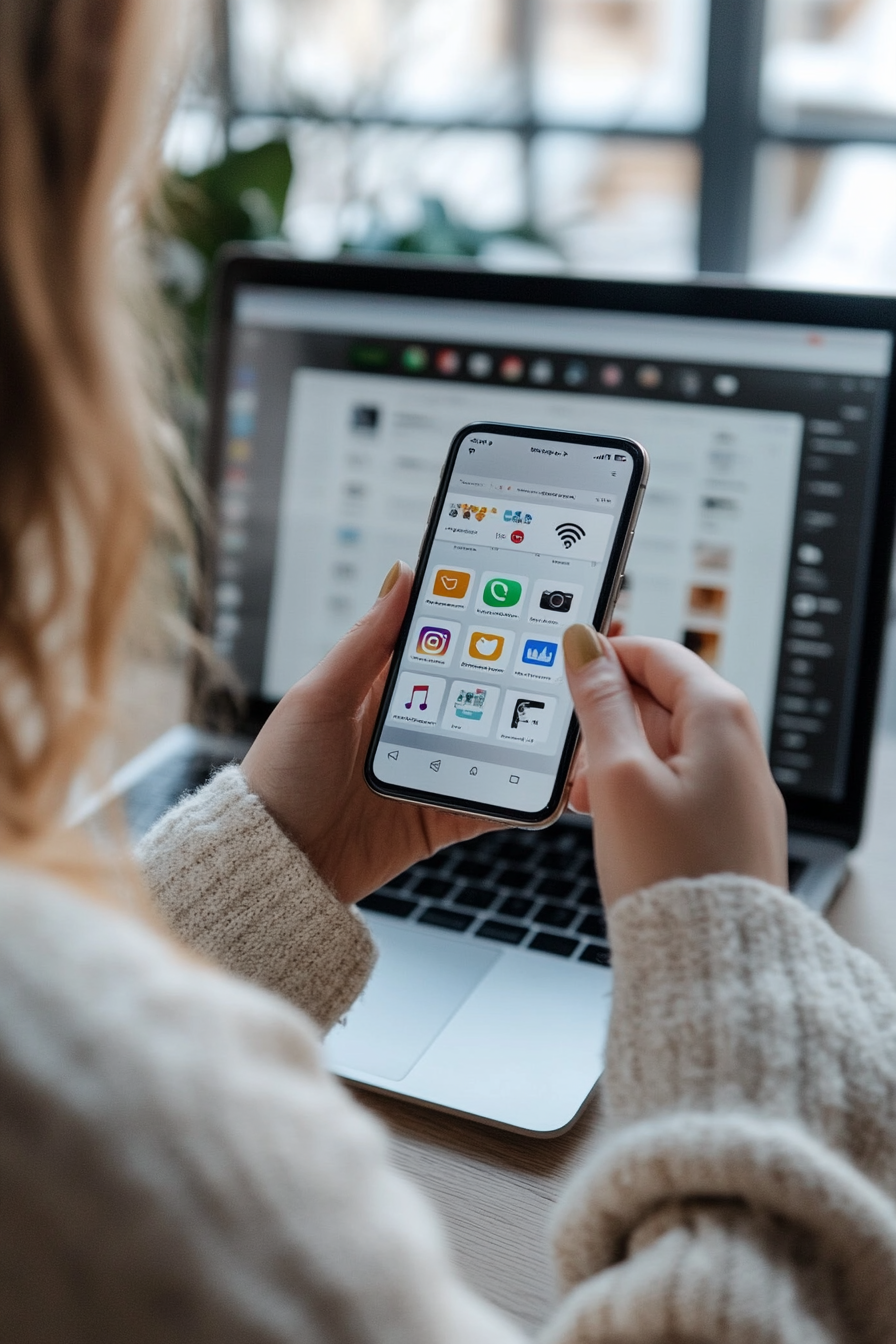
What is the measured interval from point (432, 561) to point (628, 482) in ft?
0.32

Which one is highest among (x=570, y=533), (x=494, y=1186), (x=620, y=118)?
(x=620, y=118)

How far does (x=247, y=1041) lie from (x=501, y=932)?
0.37 m

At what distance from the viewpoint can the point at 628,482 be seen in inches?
21.7

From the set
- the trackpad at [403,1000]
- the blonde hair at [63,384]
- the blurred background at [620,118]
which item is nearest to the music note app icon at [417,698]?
the trackpad at [403,1000]

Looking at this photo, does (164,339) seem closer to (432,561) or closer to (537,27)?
(432,561)

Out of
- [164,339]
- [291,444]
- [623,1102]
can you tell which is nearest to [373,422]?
[291,444]

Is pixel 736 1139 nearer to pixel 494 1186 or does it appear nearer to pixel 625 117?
pixel 494 1186

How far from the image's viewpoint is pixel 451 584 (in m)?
0.56

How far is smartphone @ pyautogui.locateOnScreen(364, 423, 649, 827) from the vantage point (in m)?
0.54

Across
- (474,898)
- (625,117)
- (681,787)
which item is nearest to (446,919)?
(474,898)

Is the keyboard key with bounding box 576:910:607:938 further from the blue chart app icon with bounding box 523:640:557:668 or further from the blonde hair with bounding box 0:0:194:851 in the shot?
the blonde hair with bounding box 0:0:194:851

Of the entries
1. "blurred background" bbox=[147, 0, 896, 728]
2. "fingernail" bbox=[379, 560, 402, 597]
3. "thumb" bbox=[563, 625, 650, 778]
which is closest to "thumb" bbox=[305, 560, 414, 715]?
"fingernail" bbox=[379, 560, 402, 597]

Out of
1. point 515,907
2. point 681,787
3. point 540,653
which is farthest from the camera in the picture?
point 515,907

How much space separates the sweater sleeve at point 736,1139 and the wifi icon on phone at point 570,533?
205 millimetres
